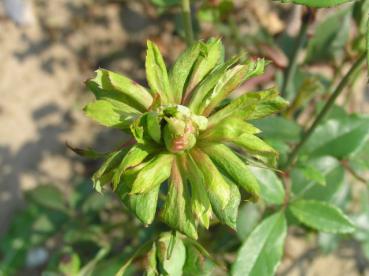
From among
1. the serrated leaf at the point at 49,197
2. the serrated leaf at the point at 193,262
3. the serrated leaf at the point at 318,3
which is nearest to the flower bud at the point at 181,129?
the serrated leaf at the point at 318,3

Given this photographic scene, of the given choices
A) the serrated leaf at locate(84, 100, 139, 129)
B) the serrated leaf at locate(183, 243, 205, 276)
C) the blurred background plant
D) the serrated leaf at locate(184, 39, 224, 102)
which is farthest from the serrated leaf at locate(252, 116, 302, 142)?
the serrated leaf at locate(84, 100, 139, 129)

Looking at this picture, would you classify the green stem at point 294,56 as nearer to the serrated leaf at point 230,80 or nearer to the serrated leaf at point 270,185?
the serrated leaf at point 270,185

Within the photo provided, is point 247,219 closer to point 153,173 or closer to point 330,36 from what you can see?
point 330,36

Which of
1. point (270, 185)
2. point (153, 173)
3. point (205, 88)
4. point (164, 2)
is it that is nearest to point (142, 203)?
point (153, 173)

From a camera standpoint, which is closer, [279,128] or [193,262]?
[193,262]

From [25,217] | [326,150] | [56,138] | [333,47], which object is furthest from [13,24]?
[326,150]

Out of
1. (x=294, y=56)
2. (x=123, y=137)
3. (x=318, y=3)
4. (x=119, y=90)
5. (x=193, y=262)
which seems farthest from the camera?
(x=123, y=137)

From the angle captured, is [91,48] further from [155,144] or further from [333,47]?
[155,144]

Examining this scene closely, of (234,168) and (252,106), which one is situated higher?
(252,106)
